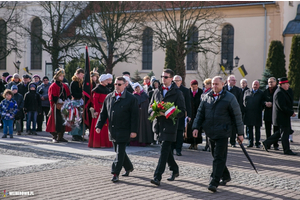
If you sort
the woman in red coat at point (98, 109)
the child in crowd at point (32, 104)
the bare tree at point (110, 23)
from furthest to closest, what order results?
the bare tree at point (110, 23), the child in crowd at point (32, 104), the woman in red coat at point (98, 109)

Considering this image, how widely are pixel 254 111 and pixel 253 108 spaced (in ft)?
0.32

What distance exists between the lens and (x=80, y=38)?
3002cm

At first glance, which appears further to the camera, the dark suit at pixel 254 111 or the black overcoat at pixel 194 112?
the dark suit at pixel 254 111

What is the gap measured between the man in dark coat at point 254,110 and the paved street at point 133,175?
904 mm

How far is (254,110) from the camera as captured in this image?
40.2ft

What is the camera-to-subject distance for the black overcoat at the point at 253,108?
12180 mm

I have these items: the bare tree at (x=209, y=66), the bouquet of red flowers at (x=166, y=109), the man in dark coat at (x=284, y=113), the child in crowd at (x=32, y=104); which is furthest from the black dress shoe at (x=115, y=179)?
the bare tree at (x=209, y=66)

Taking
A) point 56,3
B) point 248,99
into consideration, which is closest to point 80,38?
point 56,3

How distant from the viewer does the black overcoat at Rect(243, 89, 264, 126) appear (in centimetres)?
1218

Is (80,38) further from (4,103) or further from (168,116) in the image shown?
(168,116)

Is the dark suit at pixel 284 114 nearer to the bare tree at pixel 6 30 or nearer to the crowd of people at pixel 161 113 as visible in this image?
the crowd of people at pixel 161 113

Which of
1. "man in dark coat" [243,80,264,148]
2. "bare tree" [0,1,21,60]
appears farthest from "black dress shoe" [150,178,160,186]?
"bare tree" [0,1,21,60]

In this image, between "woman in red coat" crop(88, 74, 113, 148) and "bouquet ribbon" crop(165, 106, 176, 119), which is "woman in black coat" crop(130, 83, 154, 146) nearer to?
"woman in red coat" crop(88, 74, 113, 148)

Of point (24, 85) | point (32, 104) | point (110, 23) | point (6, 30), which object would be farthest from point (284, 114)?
point (6, 30)
